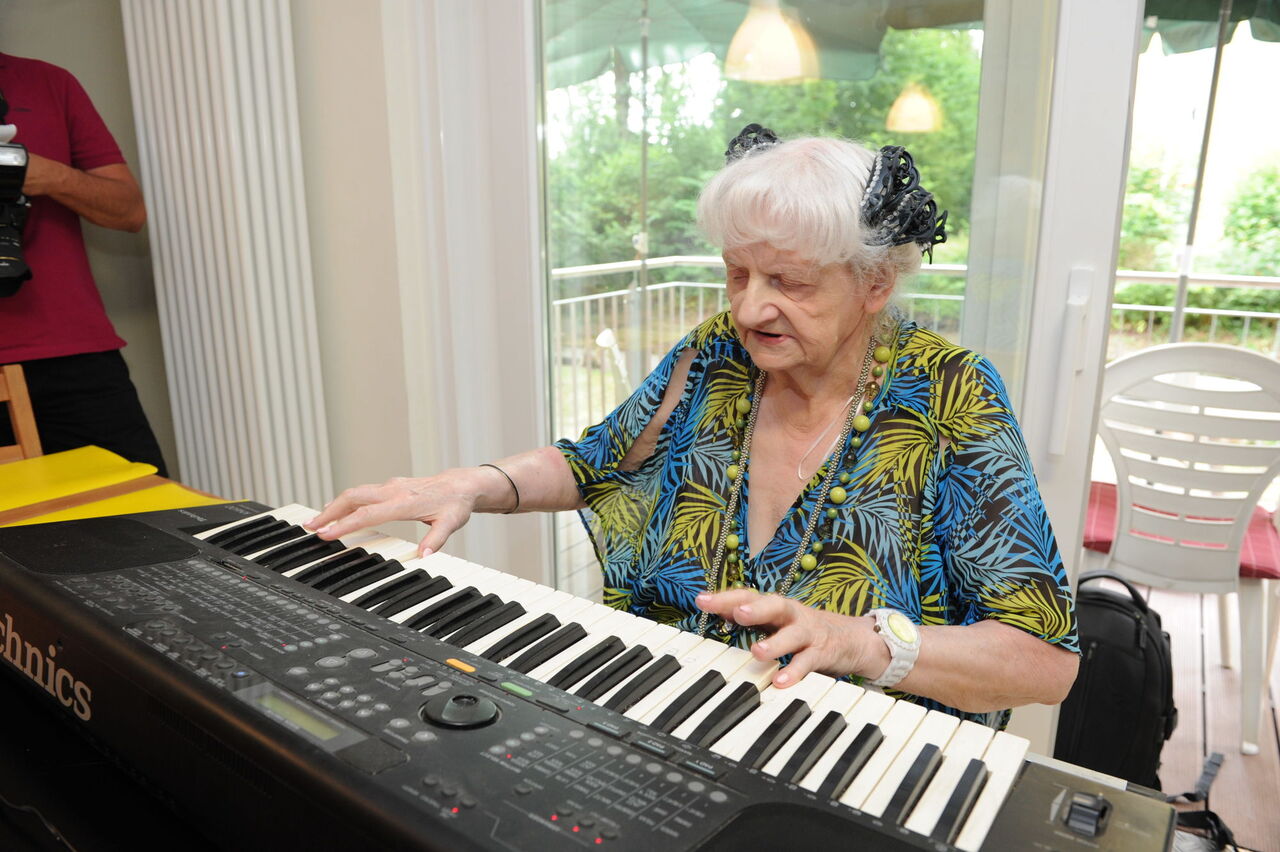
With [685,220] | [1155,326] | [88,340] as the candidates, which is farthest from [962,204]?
[1155,326]

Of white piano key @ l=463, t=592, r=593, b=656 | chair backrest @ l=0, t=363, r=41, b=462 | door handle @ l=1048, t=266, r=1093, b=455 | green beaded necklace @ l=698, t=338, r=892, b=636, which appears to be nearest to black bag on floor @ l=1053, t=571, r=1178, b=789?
door handle @ l=1048, t=266, r=1093, b=455

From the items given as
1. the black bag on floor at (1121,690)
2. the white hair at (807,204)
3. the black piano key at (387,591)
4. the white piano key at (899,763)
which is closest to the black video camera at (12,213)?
the black piano key at (387,591)

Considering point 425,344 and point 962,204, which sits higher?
point 962,204

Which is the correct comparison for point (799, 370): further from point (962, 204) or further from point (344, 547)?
point (962, 204)

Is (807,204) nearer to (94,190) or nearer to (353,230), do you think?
(353,230)

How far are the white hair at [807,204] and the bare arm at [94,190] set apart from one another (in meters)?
1.55

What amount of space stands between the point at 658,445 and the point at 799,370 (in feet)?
0.90

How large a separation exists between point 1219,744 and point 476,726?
7.68ft

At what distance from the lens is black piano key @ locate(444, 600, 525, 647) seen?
0.80 meters

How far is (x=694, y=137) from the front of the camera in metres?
2.05

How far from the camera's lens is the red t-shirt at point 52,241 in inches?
77.0

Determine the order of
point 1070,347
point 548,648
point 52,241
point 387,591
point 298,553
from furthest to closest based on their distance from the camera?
point 52,241
point 1070,347
point 298,553
point 387,591
point 548,648

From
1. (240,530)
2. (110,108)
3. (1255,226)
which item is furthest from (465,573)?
(1255,226)

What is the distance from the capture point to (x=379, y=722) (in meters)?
0.63
